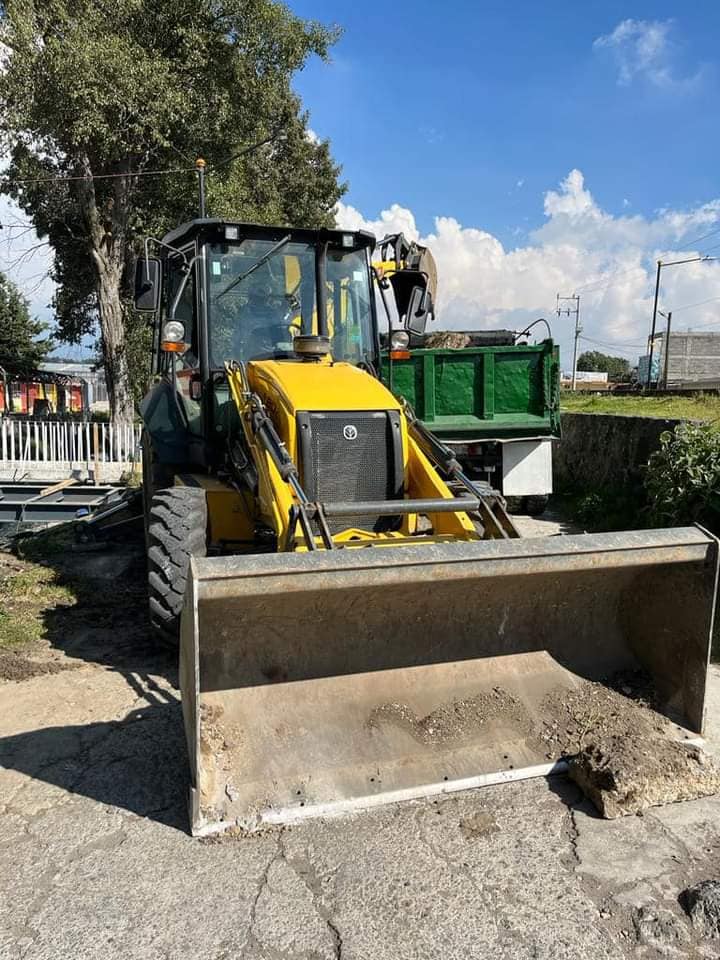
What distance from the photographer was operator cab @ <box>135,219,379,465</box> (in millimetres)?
5395

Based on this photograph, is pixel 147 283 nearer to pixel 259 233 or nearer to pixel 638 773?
pixel 259 233

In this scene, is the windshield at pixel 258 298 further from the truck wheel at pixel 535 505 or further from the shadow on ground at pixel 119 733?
the truck wheel at pixel 535 505

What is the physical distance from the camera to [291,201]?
23.4m

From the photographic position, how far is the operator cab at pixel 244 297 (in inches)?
212

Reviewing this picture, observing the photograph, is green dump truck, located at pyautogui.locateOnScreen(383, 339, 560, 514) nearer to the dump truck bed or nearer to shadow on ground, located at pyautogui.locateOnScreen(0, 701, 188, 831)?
the dump truck bed

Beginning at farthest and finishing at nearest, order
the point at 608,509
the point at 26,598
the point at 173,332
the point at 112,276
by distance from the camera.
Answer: the point at 112,276
the point at 608,509
the point at 26,598
the point at 173,332

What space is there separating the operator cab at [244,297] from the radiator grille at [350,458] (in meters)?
0.79

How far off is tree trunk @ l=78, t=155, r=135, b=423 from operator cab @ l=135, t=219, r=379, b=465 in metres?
11.0

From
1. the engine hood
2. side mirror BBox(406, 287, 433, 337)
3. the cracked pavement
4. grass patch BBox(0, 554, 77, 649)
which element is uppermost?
side mirror BBox(406, 287, 433, 337)

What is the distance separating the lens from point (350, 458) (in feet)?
15.3

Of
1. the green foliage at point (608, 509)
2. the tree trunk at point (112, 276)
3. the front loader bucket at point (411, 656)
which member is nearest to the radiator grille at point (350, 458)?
the front loader bucket at point (411, 656)

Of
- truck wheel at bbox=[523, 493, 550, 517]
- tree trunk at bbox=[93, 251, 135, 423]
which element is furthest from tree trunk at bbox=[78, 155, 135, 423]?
truck wheel at bbox=[523, 493, 550, 517]

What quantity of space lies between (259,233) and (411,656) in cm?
328

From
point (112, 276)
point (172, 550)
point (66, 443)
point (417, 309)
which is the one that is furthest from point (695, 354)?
point (172, 550)
